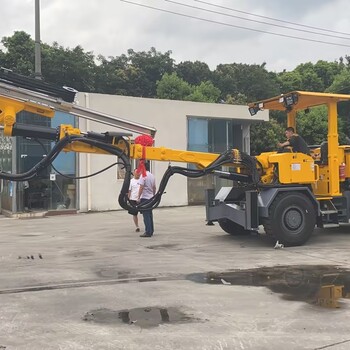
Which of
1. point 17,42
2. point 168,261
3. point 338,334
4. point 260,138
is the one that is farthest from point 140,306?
point 17,42

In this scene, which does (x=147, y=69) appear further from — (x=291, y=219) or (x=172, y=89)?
(x=291, y=219)

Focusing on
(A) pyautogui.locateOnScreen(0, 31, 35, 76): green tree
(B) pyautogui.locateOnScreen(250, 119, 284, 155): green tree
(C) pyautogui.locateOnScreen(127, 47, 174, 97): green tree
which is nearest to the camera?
(B) pyautogui.locateOnScreen(250, 119, 284, 155): green tree

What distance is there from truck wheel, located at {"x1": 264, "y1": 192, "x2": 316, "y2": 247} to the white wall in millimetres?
10331

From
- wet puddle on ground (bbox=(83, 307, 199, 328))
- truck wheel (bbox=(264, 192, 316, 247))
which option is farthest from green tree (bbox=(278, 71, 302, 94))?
wet puddle on ground (bbox=(83, 307, 199, 328))

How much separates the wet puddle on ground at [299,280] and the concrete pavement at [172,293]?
0.01m

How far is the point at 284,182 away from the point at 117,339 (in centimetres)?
649

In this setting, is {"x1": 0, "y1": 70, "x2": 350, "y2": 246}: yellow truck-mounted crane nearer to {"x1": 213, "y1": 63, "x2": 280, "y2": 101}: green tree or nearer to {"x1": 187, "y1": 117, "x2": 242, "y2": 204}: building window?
{"x1": 187, "y1": 117, "x2": 242, "y2": 204}: building window

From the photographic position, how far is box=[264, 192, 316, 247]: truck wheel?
1031 centimetres

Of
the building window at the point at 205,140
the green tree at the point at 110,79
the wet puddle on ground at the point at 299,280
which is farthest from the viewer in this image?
the green tree at the point at 110,79

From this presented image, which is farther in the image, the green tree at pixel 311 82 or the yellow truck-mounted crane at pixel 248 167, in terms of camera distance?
the green tree at pixel 311 82

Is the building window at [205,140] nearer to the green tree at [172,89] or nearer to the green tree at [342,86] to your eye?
the green tree at [172,89]

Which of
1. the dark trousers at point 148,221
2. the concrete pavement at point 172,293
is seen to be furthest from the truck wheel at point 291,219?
the dark trousers at point 148,221

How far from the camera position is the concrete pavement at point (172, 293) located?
501 cm

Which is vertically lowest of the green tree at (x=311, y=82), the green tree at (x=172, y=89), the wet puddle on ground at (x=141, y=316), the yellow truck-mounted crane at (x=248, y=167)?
the wet puddle on ground at (x=141, y=316)
